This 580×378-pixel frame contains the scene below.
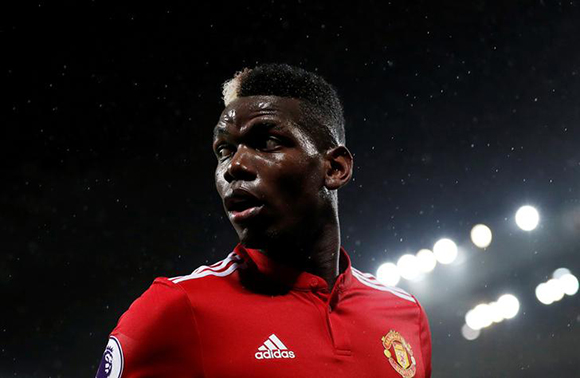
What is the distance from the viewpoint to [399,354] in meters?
2.37

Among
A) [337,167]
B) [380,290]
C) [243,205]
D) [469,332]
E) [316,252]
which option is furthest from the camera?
[469,332]

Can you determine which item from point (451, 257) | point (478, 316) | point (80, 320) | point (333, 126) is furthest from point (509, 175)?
point (80, 320)

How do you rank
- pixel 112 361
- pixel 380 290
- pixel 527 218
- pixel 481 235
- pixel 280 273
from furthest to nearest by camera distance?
pixel 481 235 → pixel 527 218 → pixel 380 290 → pixel 280 273 → pixel 112 361

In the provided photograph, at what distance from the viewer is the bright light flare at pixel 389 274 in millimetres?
12883

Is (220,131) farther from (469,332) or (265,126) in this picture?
(469,332)

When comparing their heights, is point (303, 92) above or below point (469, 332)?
below

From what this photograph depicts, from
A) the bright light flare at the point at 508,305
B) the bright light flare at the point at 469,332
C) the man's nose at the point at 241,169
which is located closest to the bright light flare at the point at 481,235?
the bright light flare at the point at 508,305

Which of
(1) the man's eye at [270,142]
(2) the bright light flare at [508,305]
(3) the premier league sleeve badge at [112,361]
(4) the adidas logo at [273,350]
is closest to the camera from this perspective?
(3) the premier league sleeve badge at [112,361]

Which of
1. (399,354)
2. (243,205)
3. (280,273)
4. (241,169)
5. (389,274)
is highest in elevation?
(389,274)

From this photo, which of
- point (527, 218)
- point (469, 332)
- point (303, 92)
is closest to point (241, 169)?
point (303, 92)

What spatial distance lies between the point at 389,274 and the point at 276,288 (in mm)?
11048

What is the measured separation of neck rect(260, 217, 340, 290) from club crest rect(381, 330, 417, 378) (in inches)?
12.2

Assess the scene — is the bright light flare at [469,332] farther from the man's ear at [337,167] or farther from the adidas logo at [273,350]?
the adidas logo at [273,350]

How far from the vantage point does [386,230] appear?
13109 mm
